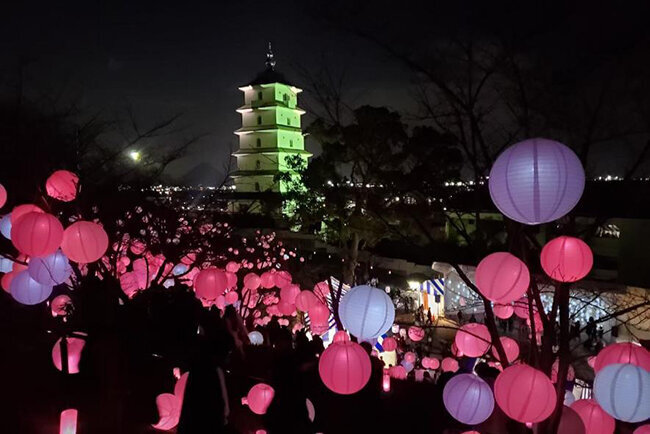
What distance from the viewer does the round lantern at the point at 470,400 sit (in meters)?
5.03

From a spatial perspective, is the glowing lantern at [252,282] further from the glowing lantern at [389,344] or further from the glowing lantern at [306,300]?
the glowing lantern at [389,344]

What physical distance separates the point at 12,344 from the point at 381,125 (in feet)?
40.9

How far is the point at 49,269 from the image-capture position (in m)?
6.26

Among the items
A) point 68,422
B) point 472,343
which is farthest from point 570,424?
point 68,422

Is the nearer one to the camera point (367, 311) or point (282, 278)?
point (367, 311)

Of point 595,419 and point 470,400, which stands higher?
point 470,400

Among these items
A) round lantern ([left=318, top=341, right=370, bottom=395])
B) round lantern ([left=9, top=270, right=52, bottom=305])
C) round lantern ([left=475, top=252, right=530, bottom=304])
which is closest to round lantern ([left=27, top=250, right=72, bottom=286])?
round lantern ([left=9, top=270, right=52, bottom=305])

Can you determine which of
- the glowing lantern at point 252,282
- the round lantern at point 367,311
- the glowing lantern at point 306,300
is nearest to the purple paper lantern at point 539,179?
the round lantern at point 367,311

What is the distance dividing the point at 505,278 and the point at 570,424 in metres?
1.50

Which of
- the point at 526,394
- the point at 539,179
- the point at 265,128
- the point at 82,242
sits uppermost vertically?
the point at 265,128

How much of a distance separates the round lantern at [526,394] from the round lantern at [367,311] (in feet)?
5.47

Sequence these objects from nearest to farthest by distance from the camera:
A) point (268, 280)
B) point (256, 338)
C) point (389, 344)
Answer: point (256, 338), point (389, 344), point (268, 280)

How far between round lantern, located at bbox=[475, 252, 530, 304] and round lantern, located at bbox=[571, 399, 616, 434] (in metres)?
1.31

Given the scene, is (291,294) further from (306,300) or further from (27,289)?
(27,289)
